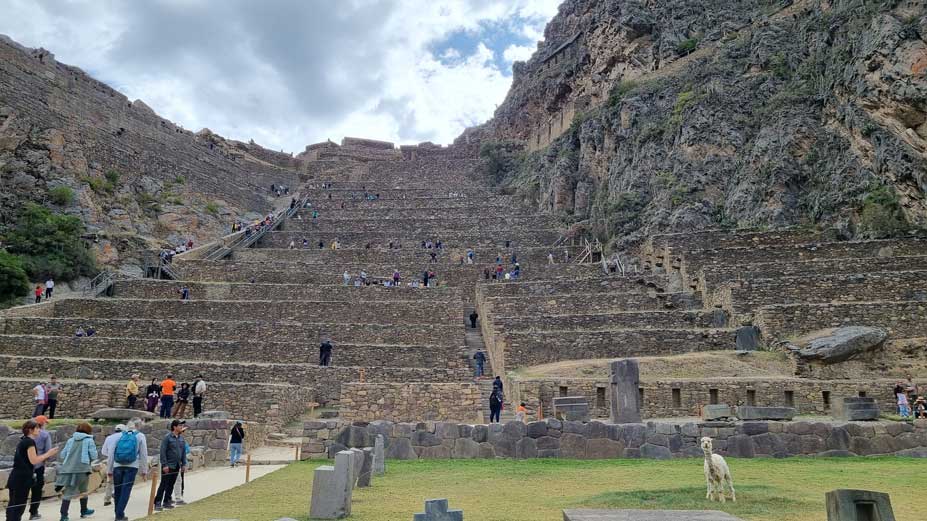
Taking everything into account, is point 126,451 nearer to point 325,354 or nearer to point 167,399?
point 167,399

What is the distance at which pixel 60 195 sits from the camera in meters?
31.6

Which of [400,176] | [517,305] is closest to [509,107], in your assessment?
[400,176]

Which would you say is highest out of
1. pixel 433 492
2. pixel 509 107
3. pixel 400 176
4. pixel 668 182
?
pixel 509 107

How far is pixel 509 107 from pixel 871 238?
46878mm

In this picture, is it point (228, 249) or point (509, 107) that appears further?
point (509, 107)

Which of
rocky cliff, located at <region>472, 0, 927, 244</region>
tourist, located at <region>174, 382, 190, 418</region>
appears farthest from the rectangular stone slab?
rocky cliff, located at <region>472, 0, 927, 244</region>

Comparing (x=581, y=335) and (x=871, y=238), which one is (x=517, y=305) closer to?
(x=581, y=335)

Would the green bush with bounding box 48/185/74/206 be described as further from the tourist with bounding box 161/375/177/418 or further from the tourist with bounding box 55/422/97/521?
the tourist with bounding box 55/422/97/521

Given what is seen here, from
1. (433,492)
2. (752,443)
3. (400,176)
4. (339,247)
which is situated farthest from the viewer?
(400,176)

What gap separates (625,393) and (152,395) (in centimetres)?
1256

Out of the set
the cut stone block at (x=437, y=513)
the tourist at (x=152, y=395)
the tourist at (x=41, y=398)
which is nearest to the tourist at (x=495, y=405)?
the tourist at (x=152, y=395)

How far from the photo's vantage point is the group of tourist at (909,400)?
14.1 m

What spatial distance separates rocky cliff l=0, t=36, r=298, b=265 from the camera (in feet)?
105

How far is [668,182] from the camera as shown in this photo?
32.5 m
